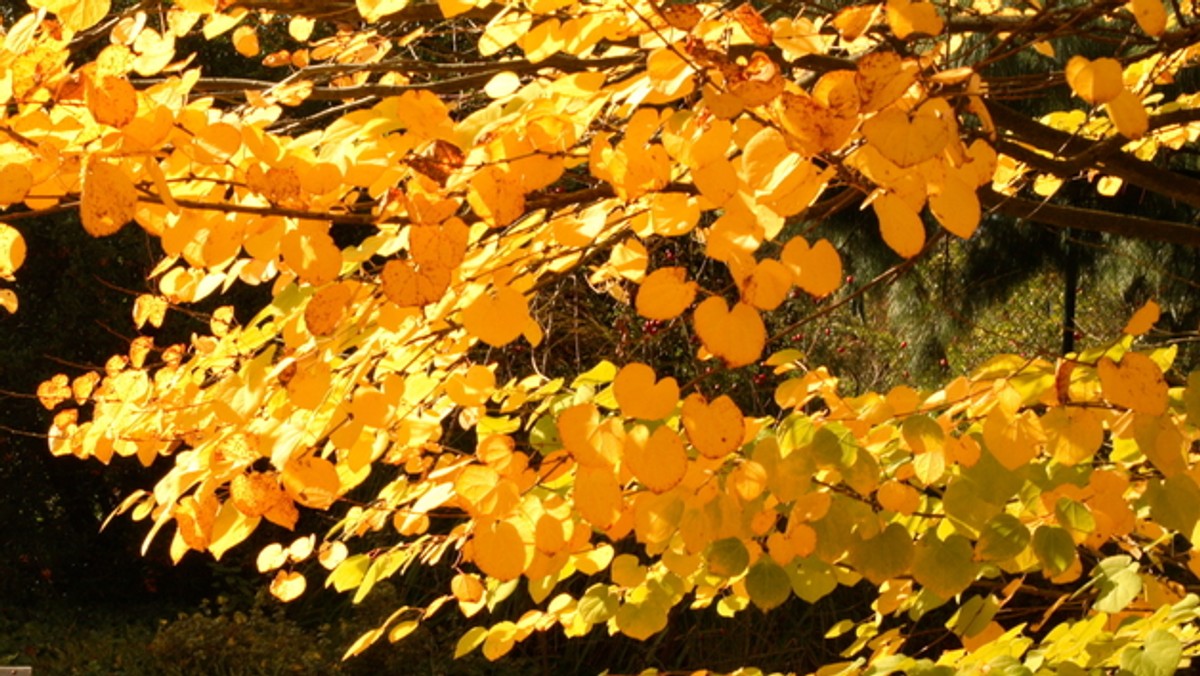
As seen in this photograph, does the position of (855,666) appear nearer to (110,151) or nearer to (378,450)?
(378,450)

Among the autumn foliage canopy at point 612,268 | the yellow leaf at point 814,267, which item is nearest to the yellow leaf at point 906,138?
the autumn foliage canopy at point 612,268

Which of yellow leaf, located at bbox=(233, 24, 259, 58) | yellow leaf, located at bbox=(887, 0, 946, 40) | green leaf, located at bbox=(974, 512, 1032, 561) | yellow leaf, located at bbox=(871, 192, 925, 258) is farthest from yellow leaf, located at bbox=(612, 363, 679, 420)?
yellow leaf, located at bbox=(233, 24, 259, 58)

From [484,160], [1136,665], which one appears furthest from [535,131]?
[1136,665]

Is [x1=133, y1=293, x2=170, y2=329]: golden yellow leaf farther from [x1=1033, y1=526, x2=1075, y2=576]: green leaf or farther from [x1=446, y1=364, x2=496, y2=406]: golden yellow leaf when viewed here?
[x1=1033, y1=526, x2=1075, y2=576]: green leaf

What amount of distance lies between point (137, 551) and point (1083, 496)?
5.35 metres

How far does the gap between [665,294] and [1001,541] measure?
67 centimetres

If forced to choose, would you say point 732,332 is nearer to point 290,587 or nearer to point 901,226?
point 901,226

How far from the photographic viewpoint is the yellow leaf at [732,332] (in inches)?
43.5

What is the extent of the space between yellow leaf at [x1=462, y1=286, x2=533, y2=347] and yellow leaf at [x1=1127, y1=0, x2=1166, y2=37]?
57cm

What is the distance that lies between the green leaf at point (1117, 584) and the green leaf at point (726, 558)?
42 centimetres

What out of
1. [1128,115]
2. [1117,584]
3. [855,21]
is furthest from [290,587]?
[1128,115]

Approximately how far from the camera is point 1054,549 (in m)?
1.62

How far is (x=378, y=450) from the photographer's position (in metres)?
1.67

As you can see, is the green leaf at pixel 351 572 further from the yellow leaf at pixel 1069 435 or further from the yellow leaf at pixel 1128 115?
the yellow leaf at pixel 1128 115
